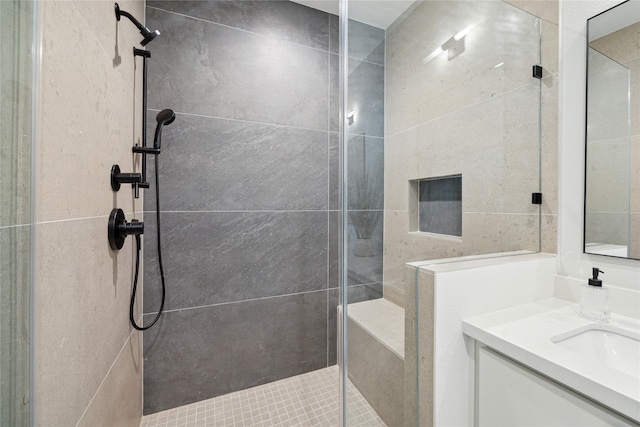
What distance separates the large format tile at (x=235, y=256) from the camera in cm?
154

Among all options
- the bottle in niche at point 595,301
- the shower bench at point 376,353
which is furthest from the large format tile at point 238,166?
the bottle in niche at point 595,301

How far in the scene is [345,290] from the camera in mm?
1053

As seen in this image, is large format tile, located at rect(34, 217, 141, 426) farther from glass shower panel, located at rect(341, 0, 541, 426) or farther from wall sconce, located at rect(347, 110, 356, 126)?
wall sconce, located at rect(347, 110, 356, 126)

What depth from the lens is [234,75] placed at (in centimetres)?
167

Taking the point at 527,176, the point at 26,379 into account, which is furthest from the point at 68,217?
the point at 527,176

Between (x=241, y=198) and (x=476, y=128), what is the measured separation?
1342mm

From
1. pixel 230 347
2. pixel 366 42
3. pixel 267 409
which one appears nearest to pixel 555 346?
pixel 366 42

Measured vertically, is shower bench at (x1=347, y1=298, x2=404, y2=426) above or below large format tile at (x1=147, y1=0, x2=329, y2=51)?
below

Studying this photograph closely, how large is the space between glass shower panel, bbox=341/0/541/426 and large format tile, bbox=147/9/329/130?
2.57ft

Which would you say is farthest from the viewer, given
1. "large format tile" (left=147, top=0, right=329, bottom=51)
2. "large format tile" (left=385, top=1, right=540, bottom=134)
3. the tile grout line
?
"large format tile" (left=147, top=0, right=329, bottom=51)

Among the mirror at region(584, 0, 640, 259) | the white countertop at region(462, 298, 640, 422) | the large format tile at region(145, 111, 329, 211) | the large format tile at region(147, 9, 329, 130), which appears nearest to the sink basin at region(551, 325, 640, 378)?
the white countertop at region(462, 298, 640, 422)

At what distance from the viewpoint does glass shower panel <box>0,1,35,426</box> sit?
1.54 feet

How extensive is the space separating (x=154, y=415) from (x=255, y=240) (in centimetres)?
111

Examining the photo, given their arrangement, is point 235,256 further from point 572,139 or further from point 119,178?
point 572,139
